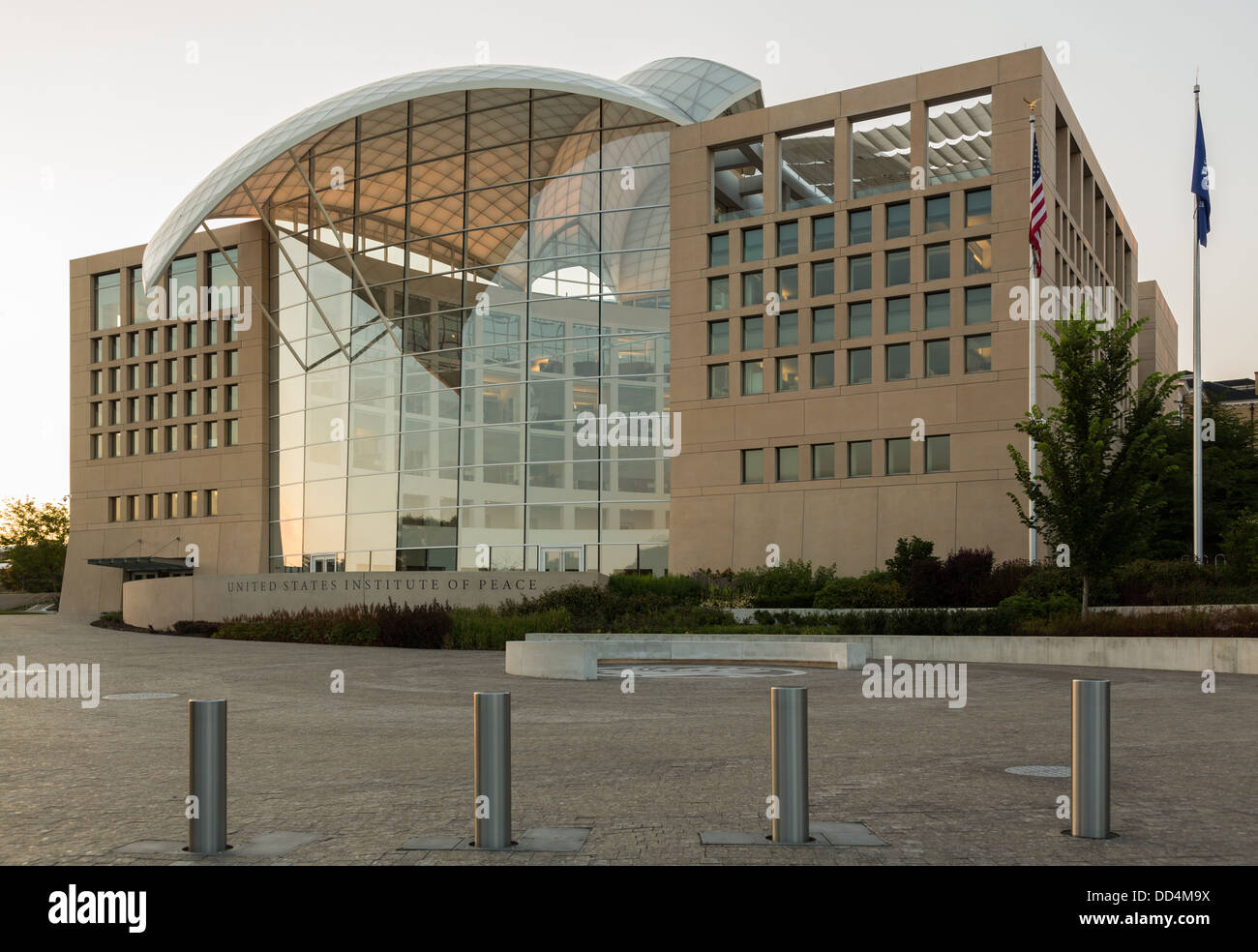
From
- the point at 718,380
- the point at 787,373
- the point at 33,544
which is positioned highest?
the point at 787,373

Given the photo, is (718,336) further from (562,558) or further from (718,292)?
(562,558)

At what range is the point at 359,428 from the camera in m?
47.4

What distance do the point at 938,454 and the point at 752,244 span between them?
10.1 m

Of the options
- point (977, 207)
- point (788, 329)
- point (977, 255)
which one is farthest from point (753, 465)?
point (977, 207)

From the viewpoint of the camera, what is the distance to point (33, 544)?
→ 91.8 meters

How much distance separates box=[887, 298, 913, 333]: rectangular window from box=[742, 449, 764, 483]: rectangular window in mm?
6021

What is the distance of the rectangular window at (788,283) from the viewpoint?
39438mm

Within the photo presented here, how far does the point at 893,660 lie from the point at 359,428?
2985 cm

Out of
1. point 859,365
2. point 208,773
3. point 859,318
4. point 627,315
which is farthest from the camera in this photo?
point 627,315

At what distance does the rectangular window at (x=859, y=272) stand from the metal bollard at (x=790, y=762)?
3384 cm

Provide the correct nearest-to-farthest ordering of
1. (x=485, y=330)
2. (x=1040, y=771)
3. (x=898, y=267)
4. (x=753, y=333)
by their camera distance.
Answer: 1. (x=1040, y=771)
2. (x=898, y=267)
3. (x=753, y=333)
4. (x=485, y=330)

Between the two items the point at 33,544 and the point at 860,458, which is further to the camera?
the point at 33,544

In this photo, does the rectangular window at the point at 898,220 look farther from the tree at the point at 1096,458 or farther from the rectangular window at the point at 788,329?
the tree at the point at 1096,458
